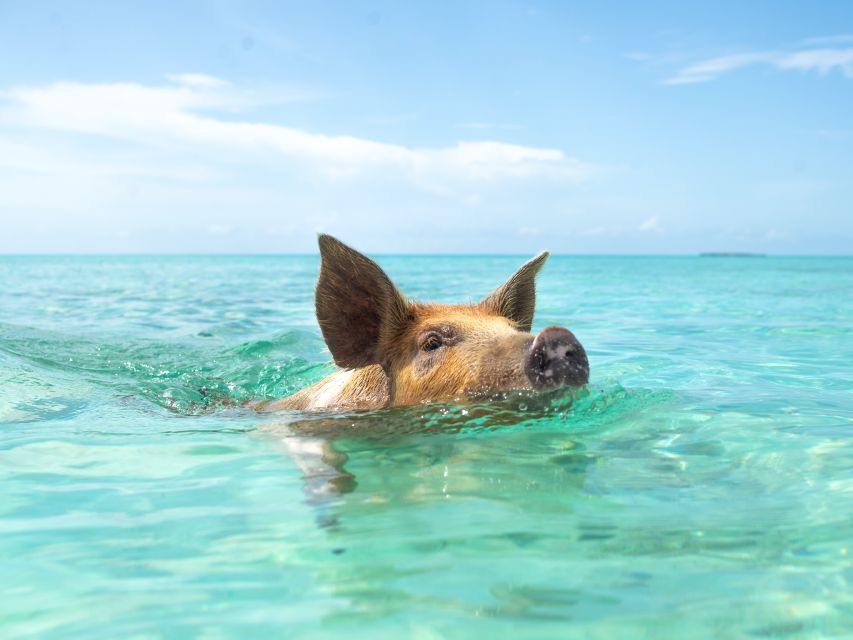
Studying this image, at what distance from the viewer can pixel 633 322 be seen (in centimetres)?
1385

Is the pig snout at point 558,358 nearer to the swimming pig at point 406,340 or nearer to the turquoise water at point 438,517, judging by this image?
the swimming pig at point 406,340

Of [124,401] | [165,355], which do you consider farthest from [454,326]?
[165,355]

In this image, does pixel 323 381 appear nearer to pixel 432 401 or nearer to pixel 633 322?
pixel 432 401

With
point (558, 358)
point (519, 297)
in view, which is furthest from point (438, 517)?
point (519, 297)

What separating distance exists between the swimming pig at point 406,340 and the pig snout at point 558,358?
136 millimetres

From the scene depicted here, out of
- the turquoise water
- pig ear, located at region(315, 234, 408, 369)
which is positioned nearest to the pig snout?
the turquoise water

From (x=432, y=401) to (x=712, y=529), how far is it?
2291mm

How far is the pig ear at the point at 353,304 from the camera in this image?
5.27 m

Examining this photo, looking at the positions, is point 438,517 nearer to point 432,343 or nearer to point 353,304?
point 432,343

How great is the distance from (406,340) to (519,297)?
1.07 metres

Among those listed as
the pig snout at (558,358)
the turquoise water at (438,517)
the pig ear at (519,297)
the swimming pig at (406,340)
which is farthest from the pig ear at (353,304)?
the pig snout at (558,358)

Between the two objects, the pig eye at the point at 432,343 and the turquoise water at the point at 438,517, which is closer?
the turquoise water at the point at 438,517

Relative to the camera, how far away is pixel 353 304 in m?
5.52

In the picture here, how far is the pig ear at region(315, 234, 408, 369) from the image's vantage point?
5273mm
